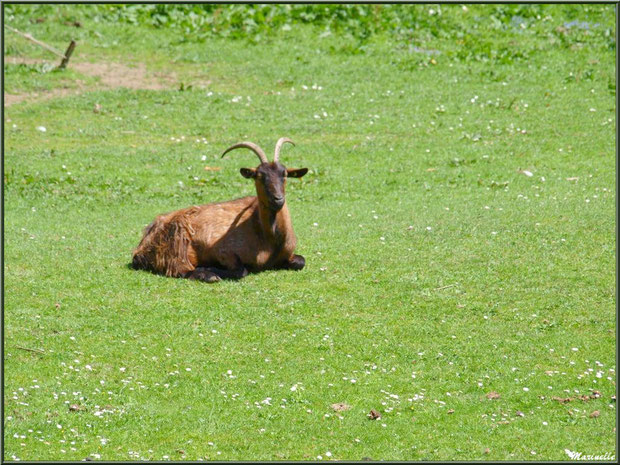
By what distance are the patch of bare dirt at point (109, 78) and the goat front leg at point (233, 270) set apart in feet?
36.4

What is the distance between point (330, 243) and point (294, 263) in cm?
146

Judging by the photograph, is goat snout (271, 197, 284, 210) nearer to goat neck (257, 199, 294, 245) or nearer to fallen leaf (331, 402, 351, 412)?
goat neck (257, 199, 294, 245)

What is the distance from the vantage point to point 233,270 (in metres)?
12.7

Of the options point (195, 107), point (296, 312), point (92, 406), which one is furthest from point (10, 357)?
point (195, 107)

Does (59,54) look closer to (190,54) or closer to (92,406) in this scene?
(190,54)

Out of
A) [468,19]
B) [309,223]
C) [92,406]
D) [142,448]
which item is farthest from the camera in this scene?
[468,19]

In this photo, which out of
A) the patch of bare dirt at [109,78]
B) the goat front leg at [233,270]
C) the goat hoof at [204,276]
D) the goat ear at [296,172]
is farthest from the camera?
the patch of bare dirt at [109,78]

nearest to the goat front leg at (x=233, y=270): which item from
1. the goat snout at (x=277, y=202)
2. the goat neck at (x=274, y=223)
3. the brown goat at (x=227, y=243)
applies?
the brown goat at (x=227, y=243)

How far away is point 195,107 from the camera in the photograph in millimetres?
21984

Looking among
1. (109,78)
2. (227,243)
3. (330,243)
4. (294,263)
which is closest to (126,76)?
(109,78)

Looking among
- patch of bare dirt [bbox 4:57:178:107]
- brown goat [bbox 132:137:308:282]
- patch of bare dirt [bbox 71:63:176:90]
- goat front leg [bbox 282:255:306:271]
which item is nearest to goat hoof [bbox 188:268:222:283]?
brown goat [bbox 132:137:308:282]

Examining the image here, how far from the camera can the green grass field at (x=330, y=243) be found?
8734 mm

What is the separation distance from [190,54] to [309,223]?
10831 mm

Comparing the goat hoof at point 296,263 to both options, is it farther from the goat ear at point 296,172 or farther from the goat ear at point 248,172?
the goat ear at point 248,172
